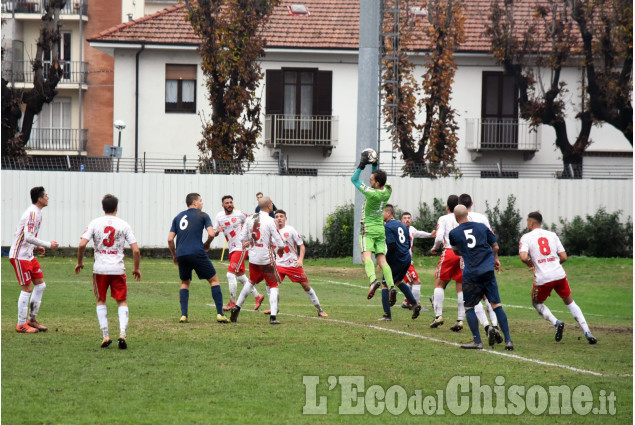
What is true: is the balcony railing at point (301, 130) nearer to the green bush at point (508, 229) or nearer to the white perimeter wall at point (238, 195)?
the white perimeter wall at point (238, 195)

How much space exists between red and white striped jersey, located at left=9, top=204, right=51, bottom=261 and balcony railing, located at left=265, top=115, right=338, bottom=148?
2738 centimetres

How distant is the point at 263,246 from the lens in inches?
597

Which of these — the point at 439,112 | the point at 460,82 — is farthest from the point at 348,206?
the point at 460,82

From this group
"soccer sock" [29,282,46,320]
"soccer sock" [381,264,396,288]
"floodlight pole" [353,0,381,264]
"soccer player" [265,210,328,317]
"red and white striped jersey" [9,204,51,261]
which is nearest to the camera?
"red and white striped jersey" [9,204,51,261]

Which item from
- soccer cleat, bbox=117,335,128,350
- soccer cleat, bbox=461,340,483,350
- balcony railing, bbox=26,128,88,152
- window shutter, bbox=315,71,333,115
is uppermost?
window shutter, bbox=315,71,333,115

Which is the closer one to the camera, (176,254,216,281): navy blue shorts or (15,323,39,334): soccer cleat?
(15,323,39,334): soccer cleat

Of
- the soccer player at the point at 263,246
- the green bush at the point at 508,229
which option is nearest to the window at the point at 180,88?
the green bush at the point at 508,229

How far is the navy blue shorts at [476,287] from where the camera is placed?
12789mm

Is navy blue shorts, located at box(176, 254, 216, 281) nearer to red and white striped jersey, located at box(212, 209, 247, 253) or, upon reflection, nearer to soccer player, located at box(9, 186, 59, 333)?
soccer player, located at box(9, 186, 59, 333)

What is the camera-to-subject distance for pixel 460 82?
41.0 metres

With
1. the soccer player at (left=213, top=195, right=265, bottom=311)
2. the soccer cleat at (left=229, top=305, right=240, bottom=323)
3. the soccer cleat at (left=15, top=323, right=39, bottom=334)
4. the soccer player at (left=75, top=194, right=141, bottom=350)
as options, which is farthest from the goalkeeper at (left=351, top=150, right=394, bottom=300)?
the soccer cleat at (left=15, top=323, right=39, bottom=334)

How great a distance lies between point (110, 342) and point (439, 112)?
90.8ft


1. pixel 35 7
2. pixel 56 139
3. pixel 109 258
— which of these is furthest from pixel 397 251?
pixel 35 7

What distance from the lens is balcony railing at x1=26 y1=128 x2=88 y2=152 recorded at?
50.5 metres
